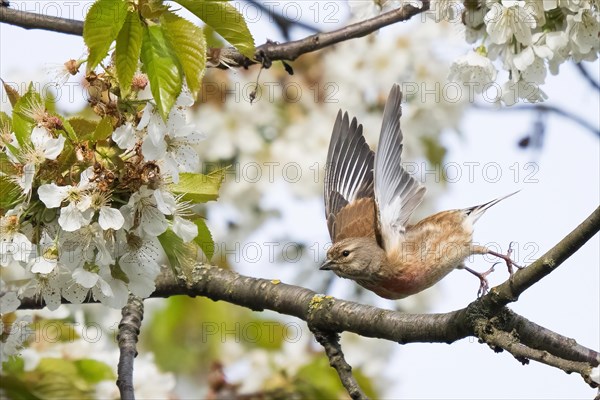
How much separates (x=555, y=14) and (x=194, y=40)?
1.77 metres

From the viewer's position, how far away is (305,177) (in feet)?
22.5

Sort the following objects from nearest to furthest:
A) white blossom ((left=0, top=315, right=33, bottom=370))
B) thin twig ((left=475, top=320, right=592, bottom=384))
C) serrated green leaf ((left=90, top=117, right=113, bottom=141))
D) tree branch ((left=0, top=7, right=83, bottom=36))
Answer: thin twig ((left=475, top=320, right=592, bottom=384))
serrated green leaf ((left=90, top=117, right=113, bottom=141))
white blossom ((left=0, top=315, right=33, bottom=370))
tree branch ((left=0, top=7, right=83, bottom=36))

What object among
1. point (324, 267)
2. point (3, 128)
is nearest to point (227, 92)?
point (324, 267)

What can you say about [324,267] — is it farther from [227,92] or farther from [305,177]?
[227,92]

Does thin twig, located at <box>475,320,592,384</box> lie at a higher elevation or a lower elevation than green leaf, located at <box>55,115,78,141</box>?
lower

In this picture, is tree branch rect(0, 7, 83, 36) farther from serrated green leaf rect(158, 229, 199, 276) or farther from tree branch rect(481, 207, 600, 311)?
tree branch rect(481, 207, 600, 311)

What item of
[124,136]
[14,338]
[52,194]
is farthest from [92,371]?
[124,136]

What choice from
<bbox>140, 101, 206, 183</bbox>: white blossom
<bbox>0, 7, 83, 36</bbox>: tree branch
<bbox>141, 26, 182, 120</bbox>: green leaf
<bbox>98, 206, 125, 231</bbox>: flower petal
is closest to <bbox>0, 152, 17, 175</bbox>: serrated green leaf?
<bbox>98, 206, 125, 231</bbox>: flower petal

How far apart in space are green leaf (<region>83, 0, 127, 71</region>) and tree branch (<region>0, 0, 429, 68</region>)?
1082mm

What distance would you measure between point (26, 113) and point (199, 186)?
61 cm

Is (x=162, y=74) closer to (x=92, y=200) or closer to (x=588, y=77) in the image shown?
(x=92, y=200)

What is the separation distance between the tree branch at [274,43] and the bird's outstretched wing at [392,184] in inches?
16.2

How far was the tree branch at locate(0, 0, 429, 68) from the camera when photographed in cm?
373

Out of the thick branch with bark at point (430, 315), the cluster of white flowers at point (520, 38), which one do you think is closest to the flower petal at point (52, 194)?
the thick branch with bark at point (430, 315)
